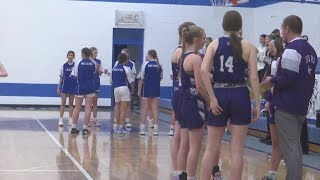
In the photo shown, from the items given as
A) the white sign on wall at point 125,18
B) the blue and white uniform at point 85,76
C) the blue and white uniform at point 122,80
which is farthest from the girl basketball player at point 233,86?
the white sign on wall at point 125,18

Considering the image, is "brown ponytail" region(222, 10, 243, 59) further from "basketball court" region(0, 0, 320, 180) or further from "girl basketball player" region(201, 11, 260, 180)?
"basketball court" region(0, 0, 320, 180)

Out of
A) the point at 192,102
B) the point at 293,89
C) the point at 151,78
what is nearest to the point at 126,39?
the point at 151,78

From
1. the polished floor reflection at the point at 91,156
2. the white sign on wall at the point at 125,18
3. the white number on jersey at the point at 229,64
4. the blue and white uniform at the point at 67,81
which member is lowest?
the polished floor reflection at the point at 91,156

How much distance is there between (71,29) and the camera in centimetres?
2095

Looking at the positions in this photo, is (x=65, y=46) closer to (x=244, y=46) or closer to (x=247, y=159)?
(x=247, y=159)

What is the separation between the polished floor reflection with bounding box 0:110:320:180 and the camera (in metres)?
7.43

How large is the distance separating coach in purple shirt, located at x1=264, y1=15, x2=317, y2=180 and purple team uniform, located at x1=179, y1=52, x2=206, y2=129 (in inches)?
32.4

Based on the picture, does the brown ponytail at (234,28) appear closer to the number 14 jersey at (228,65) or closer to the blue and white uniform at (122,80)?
the number 14 jersey at (228,65)

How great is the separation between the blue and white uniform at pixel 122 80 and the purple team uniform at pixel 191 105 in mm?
6032

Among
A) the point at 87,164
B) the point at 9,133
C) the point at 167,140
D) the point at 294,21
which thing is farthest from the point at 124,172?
the point at 9,133

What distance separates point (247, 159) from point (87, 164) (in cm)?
264

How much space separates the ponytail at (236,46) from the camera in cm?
537

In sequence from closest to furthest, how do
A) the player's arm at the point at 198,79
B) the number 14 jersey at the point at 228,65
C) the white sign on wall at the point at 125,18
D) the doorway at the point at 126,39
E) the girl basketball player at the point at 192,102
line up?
the number 14 jersey at the point at 228,65 < the player's arm at the point at 198,79 < the girl basketball player at the point at 192,102 < the white sign on wall at the point at 125,18 < the doorway at the point at 126,39

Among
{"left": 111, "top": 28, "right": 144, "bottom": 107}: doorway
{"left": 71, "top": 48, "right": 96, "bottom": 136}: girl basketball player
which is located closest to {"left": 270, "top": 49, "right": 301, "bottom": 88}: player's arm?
{"left": 71, "top": 48, "right": 96, "bottom": 136}: girl basketball player
